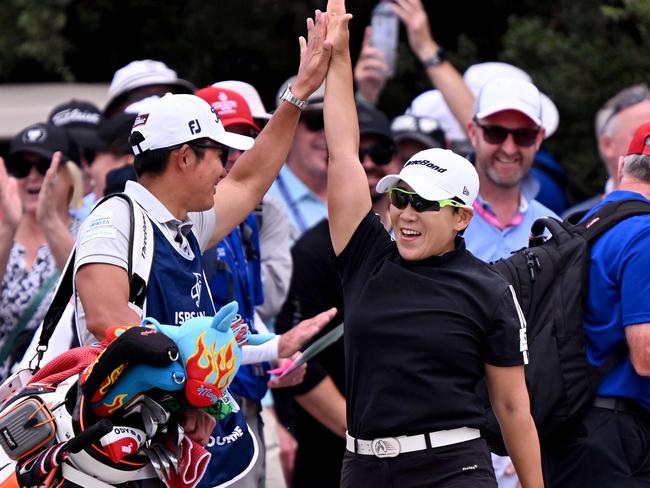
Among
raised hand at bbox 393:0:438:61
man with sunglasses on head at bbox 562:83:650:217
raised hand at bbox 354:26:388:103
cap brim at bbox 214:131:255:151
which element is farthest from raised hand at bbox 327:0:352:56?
raised hand at bbox 354:26:388:103

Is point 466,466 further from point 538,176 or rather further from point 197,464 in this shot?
point 538,176

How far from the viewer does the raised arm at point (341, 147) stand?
510cm

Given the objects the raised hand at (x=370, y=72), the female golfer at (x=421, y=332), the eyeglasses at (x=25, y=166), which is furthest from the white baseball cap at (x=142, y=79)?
the female golfer at (x=421, y=332)

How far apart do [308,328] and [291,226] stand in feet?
8.04

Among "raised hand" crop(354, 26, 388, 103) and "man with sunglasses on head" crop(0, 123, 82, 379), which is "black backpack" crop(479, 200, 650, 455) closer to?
"man with sunglasses on head" crop(0, 123, 82, 379)

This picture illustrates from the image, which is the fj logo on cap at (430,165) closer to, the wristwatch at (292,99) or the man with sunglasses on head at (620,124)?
the wristwatch at (292,99)

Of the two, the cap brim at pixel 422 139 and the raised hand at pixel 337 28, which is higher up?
the raised hand at pixel 337 28

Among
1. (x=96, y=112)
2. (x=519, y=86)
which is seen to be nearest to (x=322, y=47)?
(x=519, y=86)

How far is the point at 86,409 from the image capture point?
418 centimetres

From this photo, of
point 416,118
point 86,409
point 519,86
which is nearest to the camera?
point 86,409

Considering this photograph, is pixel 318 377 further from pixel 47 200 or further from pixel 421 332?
pixel 421 332

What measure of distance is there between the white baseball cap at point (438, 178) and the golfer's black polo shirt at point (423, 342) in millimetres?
228

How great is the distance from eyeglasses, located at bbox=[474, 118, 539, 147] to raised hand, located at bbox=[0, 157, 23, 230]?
230 centimetres

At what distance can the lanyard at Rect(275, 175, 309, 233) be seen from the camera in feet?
26.0
